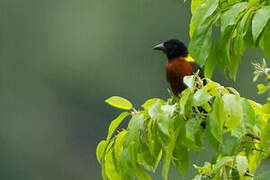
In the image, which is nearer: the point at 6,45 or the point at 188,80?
the point at 188,80

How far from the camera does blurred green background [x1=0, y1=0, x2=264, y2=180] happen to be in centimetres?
1970

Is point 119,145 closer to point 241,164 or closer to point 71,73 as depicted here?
point 241,164

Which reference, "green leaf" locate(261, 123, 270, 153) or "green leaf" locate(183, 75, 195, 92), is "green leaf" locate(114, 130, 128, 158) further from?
"green leaf" locate(261, 123, 270, 153)

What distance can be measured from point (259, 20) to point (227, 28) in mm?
183

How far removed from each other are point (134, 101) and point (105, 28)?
5735mm

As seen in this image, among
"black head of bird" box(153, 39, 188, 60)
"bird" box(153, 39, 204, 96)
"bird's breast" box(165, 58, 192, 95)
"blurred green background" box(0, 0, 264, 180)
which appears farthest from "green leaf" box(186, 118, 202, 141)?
"blurred green background" box(0, 0, 264, 180)

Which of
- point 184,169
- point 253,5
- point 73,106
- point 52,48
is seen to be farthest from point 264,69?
point 52,48

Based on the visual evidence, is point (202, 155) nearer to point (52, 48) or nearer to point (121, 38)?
point (121, 38)

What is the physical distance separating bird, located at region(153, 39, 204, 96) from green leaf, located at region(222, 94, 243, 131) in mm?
3099

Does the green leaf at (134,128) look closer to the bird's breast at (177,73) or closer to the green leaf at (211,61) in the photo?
the green leaf at (211,61)

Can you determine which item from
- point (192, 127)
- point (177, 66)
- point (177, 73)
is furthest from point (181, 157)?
point (177, 66)

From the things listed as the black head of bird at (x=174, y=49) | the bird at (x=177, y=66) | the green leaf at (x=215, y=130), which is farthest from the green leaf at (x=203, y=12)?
the black head of bird at (x=174, y=49)

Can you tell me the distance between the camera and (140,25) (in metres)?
21.7

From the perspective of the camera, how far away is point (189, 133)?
7.52ft
